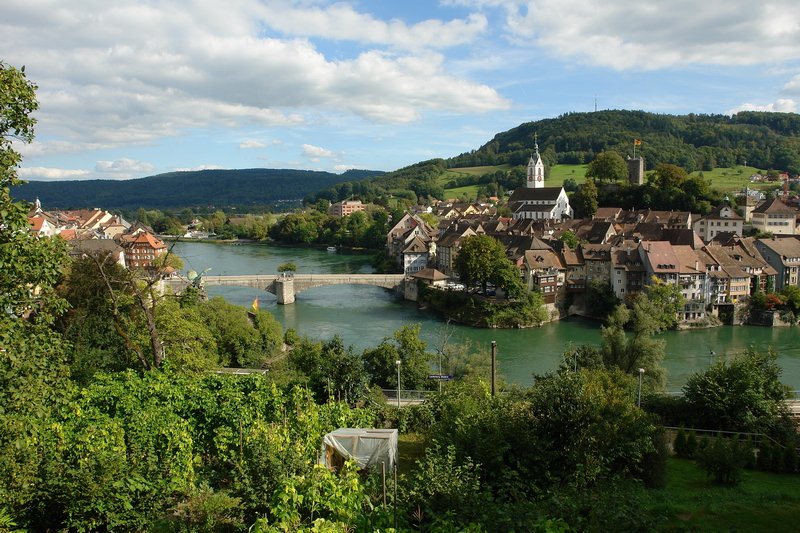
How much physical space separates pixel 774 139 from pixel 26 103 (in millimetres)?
114141

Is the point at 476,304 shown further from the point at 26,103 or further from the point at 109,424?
the point at 26,103

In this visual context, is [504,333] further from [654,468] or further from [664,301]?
[654,468]

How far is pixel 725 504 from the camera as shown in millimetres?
9039

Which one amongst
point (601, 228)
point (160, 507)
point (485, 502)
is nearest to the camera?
point (485, 502)

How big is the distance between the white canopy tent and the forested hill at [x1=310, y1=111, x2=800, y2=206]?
274 ft

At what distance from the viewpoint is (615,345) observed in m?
20.5

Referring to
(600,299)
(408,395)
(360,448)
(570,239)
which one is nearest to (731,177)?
(570,239)

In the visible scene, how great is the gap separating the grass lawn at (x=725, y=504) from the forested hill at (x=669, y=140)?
79388 millimetres

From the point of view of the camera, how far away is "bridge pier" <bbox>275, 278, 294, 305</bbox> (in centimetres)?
3803

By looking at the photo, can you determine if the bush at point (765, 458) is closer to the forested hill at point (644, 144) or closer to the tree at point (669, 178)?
the tree at point (669, 178)

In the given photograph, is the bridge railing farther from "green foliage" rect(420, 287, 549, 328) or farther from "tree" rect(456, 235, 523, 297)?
"tree" rect(456, 235, 523, 297)

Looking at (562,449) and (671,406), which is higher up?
(562,449)

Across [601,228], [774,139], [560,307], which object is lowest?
[560,307]

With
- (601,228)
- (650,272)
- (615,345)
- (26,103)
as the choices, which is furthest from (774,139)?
(26,103)
